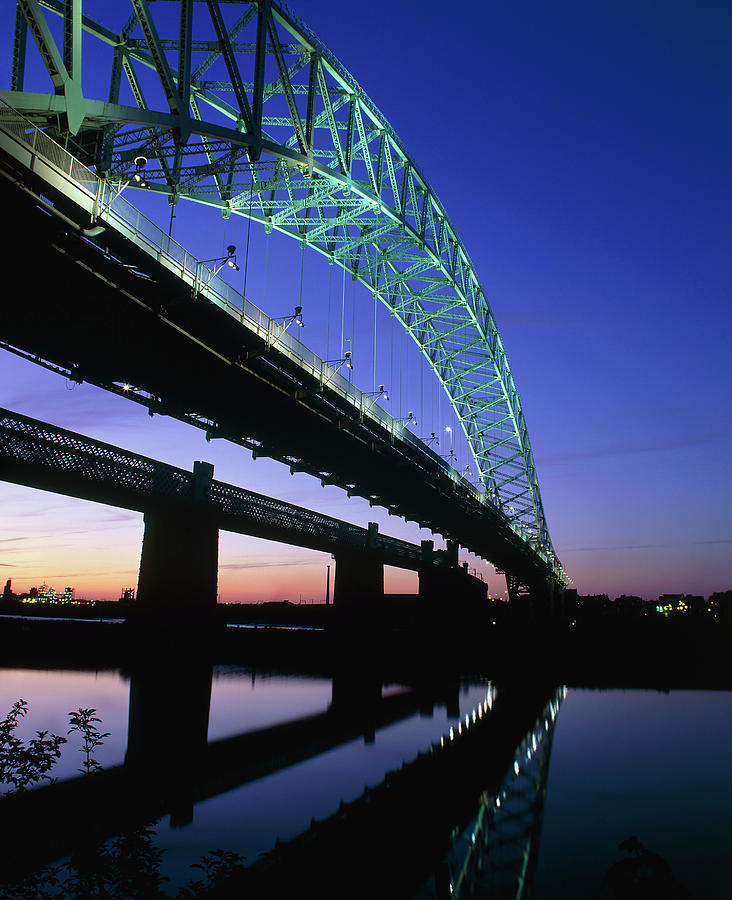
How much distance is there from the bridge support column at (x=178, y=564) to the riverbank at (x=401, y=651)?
1.05 meters

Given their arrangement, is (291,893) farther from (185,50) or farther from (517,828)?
(185,50)

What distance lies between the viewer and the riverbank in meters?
34.0

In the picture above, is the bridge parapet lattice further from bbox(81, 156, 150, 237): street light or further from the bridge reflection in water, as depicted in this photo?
bbox(81, 156, 150, 237): street light

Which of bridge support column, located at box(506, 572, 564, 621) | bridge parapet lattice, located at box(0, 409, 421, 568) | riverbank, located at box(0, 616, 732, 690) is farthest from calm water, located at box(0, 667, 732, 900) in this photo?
bridge support column, located at box(506, 572, 564, 621)

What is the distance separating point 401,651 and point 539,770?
29.8m

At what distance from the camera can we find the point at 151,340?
1048 inches

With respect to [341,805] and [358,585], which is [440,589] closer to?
[358,585]

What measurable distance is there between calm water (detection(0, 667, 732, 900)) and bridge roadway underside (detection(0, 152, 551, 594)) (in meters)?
13.7

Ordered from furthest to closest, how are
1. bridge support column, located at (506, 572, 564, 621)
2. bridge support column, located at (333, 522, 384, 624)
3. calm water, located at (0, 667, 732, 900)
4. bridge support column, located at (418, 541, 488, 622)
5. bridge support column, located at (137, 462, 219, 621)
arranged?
bridge support column, located at (506, 572, 564, 621) < bridge support column, located at (418, 541, 488, 622) < bridge support column, located at (333, 522, 384, 624) < bridge support column, located at (137, 462, 219, 621) < calm water, located at (0, 667, 732, 900)

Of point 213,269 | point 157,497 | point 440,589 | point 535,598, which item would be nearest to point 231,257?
point 213,269

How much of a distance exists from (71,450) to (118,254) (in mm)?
12769

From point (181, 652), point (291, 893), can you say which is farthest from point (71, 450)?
point (291, 893)

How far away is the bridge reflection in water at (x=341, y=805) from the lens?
1073cm

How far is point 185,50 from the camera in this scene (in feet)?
68.7
